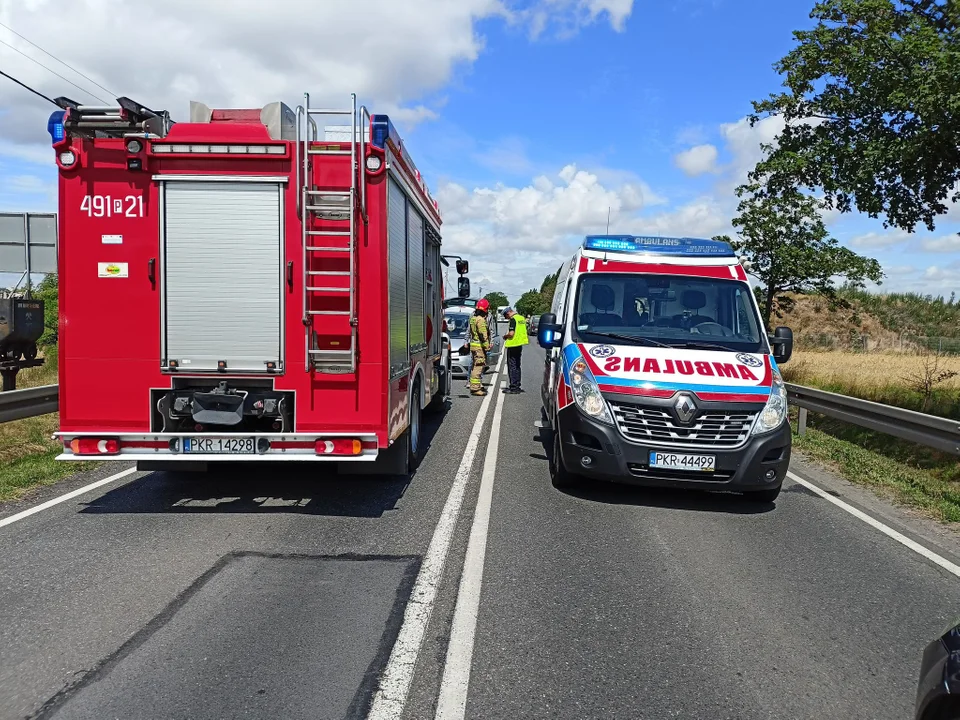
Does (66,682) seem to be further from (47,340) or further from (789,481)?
(47,340)

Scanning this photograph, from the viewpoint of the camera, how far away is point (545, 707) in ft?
11.0

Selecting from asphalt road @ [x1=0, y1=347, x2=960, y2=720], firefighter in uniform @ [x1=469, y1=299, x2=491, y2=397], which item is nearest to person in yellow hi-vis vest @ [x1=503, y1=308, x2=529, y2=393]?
firefighter in uniform @ [x1=469, y1=299, x2=491, y2=397]

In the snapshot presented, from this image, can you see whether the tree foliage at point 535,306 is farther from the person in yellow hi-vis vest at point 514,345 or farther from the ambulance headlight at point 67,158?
the ambulance headlight at point 67,158

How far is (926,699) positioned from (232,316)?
5.34 meters

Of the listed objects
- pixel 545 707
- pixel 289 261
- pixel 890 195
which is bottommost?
pixel 545 707

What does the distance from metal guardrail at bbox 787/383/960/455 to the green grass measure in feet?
1.54

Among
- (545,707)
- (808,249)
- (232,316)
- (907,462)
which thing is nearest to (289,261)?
(232,316)

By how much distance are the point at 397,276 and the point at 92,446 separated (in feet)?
9.58

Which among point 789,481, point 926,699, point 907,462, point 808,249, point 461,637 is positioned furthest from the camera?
point 808,249

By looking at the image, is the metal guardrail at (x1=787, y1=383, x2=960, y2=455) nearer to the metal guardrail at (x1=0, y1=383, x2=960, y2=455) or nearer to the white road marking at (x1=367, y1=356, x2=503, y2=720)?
the metal guardrail at (x1=0, y1=383, x2=960, y2=455)

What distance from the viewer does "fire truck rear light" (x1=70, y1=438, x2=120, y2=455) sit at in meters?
6.21

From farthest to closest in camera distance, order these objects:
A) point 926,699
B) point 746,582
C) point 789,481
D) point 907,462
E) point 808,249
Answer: point 808,249, point 907,462, point 789,481, point 746,582, point 926,699

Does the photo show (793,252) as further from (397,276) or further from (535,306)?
(535,306)

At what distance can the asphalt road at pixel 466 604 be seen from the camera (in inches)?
136
